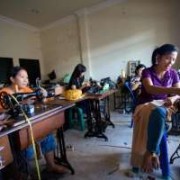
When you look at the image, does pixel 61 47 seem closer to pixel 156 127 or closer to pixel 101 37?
pixel 101 37

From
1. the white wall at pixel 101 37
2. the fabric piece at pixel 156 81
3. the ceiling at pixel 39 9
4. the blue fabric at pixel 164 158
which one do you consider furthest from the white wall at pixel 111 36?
the blue fabric at pixel 164 158

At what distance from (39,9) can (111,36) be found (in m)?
2.11

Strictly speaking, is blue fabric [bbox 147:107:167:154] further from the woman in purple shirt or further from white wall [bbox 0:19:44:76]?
white wall [bbox 0:19:44:76]

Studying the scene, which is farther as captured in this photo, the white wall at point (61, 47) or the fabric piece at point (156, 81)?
the white wall at point (61, 47)

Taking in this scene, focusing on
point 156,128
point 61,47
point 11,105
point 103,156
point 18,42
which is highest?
point 18,42

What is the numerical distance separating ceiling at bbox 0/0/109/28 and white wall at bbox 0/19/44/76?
24cm

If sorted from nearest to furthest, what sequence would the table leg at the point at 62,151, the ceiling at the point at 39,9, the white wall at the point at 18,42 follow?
the table leg at the point at 62,151 → the ceiling at the point at 39,9 → the white wall at the point at 18,42

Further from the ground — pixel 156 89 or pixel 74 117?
pixel 156 89

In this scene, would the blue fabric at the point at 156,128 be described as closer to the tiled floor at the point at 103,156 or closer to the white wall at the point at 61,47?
the tiled floor at the point at 103,156

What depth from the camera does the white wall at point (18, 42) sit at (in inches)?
214

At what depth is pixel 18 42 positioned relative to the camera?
596 centimetres

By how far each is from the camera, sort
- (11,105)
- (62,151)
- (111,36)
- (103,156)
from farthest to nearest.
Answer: (111,36)
(103,156)
(62,151)
(11,105)

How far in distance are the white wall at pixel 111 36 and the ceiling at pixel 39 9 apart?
1.25 feet

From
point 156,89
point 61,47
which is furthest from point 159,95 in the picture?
point 61,47
